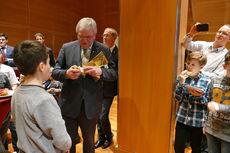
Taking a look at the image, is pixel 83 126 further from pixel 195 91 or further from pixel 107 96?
pixel 195 91

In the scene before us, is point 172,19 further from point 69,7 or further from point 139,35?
point 69,7

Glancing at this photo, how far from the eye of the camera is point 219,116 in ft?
4.73

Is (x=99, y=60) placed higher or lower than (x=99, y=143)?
higher

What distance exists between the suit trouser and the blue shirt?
1.04 metres

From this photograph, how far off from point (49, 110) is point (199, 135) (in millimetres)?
1394

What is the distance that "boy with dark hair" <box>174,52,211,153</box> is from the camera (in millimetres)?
1603

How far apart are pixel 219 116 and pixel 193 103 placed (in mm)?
248

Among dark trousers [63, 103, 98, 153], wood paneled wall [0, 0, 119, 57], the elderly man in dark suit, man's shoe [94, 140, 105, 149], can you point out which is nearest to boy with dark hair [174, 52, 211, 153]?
the elderly man in dark suit

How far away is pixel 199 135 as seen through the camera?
1.66m

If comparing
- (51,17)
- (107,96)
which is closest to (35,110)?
(107,96)

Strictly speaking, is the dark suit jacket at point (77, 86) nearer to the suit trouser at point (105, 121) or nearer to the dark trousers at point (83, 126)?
the dark trousers at point (83, 126)

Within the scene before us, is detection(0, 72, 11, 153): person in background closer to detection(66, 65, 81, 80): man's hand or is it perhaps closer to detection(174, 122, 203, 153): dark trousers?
detection(66, 65, 81, 80): man's hand

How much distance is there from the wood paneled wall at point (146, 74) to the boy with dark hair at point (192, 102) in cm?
12

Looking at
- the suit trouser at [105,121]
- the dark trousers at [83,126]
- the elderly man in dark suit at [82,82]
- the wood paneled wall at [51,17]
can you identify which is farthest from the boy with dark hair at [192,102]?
the wood paneled wall at [51,17]
